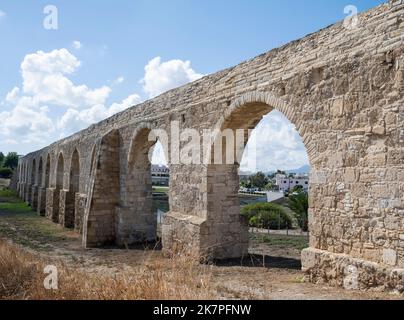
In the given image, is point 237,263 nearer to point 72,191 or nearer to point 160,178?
point 72,191

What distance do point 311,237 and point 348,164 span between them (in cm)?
119

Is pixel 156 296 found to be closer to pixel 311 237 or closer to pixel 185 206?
pixel 311 237

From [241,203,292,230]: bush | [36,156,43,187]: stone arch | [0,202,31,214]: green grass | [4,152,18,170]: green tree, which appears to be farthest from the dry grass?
[4,152,18,170]: green tree

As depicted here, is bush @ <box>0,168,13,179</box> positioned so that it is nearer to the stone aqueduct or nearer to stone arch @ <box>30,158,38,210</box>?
stone arch @ <box>30,158,38,210</box>

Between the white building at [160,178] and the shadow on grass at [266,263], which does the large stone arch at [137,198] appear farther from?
the white building at [160,178]

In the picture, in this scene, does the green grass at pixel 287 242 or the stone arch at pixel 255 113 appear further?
the green grass at pixel 287 242

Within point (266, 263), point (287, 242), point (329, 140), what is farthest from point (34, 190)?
point (329, 140)

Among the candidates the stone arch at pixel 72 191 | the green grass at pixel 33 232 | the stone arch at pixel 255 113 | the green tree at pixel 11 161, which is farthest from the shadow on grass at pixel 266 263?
the green tree at pixel 11 161

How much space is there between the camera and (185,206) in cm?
852

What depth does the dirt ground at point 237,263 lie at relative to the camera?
4.69m

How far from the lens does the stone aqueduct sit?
14.9 feet

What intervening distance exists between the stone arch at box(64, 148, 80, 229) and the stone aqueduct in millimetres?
8047

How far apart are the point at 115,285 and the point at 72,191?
43.6 ft

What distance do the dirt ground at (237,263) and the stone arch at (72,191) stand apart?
2.81 feet
